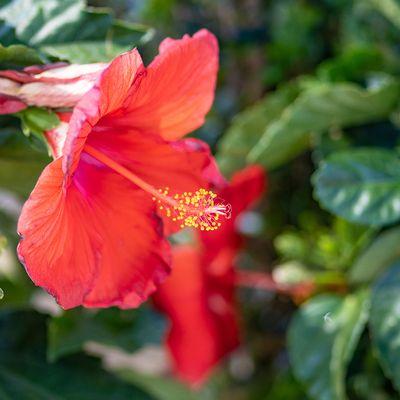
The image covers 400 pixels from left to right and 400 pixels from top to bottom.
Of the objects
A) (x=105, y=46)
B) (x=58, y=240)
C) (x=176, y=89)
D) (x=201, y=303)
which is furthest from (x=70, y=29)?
(x=201, y=303)

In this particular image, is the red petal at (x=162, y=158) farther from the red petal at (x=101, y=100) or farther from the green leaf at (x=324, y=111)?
the green leaf at (x=324, y=111)

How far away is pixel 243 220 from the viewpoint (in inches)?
58.6

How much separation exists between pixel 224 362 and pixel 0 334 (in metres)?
0.73

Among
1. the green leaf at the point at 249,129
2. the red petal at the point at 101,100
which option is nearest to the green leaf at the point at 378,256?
the green leaf at the point at 249,129

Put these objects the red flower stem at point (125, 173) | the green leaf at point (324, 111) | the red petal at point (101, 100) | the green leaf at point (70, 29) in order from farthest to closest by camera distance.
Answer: the green leaf at point (324, 111), the green leaf at point (70, 29), the red flower stem at point (125, 173), the red petal at point (101, 100)

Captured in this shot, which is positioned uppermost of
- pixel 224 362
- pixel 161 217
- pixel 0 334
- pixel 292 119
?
pixel 161 217

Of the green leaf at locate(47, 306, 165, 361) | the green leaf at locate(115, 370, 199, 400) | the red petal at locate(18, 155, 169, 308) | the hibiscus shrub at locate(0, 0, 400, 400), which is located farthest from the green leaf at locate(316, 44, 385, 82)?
the green leaf at locate(115, 370, 199, 400)

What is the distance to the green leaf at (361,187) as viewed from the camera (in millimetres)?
847

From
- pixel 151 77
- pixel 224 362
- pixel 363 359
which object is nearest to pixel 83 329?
pixel 363 359

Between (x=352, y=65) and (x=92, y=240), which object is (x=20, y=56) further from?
(x=352, y=65)

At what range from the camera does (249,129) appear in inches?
45.6

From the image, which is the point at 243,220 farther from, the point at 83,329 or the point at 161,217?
the point at 161,217

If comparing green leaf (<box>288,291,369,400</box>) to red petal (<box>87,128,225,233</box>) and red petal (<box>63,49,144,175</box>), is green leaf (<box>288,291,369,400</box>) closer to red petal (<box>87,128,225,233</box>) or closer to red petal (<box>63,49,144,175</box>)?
red petal (<box>87,128,225,233</box>)

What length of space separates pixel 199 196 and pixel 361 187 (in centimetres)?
26
